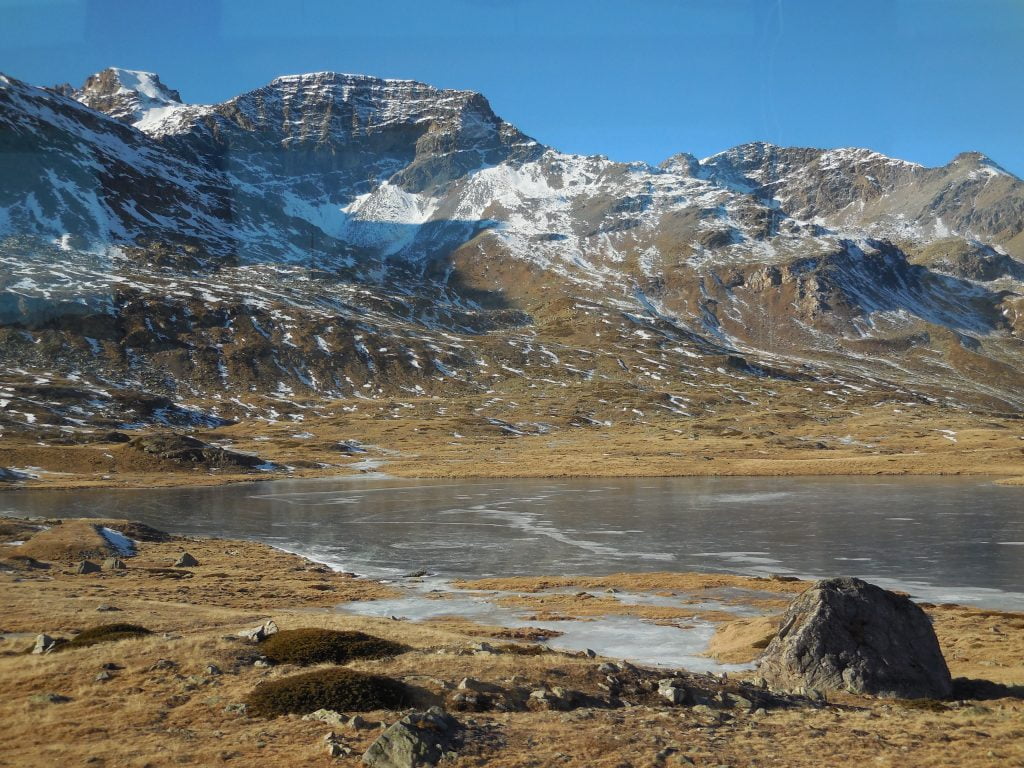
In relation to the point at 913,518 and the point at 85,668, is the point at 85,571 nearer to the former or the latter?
the point at 85,668

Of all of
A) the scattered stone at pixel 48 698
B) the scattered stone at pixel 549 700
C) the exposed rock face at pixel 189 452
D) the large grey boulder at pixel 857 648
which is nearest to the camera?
the scattered stone at pixel 48 698

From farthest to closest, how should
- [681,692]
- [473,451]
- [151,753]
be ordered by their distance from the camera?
[473,451] → [681,692] → [151,753]

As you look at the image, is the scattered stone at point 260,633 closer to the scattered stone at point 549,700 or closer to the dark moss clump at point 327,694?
the dark moss clump at point 327,694

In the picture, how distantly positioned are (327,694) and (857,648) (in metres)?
16.0

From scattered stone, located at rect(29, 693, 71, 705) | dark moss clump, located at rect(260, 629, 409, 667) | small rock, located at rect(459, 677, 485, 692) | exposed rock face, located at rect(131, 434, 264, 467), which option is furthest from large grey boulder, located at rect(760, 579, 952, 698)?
exposed rock face, located at rect(131, 434, 264, 467)

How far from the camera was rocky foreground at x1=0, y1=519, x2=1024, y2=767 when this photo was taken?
643 inches

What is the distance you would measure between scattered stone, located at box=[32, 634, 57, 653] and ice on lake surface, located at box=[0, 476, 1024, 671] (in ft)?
57.2

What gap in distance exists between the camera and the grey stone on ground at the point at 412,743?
15.6 metres

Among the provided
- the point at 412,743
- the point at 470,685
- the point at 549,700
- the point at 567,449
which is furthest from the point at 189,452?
the point at 412,743

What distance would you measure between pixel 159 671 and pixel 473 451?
130429 millimetres

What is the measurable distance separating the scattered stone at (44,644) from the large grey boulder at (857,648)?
852 inches

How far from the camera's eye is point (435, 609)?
40375mm

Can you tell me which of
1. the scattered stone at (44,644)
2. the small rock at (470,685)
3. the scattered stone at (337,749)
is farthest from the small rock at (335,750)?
the scattered stone at (44,644)

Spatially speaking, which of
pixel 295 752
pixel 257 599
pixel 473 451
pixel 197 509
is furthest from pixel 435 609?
pixel 473 451
